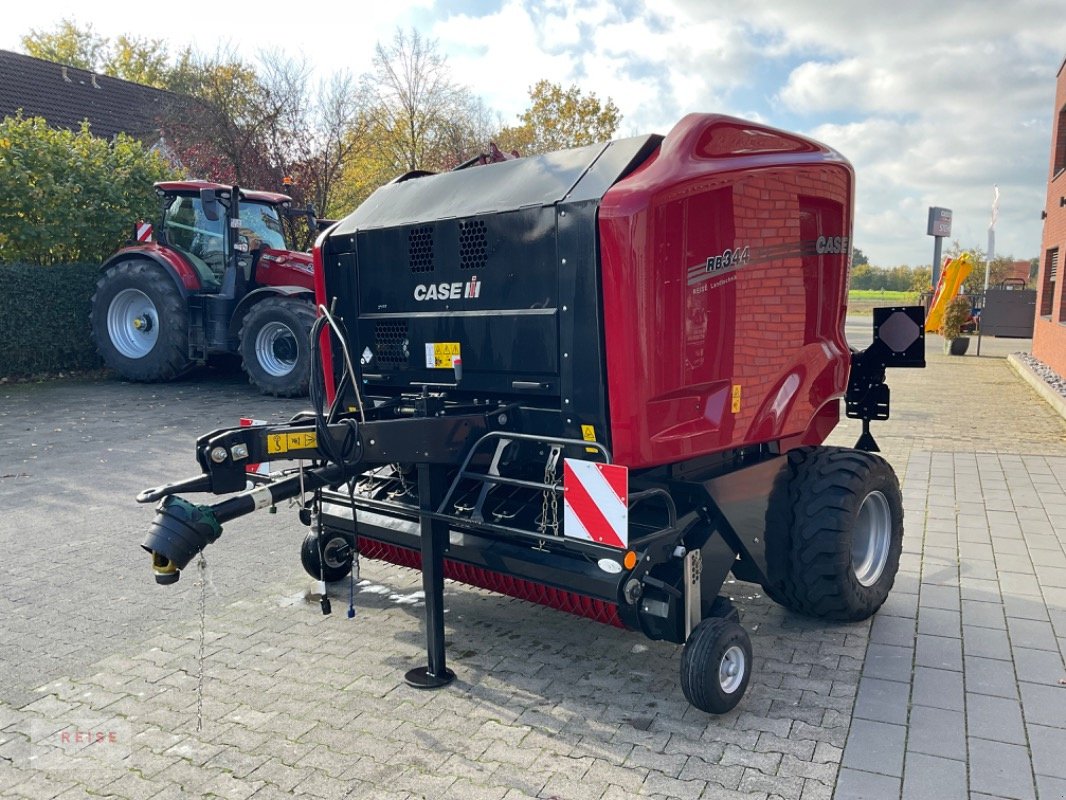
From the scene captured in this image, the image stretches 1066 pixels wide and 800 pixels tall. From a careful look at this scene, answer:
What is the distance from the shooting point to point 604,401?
3199mm

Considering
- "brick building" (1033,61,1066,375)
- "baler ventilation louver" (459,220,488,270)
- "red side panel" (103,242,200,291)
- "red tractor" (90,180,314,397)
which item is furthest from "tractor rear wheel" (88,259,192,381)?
Answer: "brick building" (1033,61,1066,375)

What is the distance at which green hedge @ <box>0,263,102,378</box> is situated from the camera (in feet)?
39.4

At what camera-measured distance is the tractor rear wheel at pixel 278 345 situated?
10.4m

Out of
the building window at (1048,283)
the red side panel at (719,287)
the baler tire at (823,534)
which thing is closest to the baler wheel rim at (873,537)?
the baler tire at (823,534)

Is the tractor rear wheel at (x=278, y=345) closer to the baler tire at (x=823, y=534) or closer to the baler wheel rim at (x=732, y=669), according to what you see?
the baler tire at (x=823, y=534)

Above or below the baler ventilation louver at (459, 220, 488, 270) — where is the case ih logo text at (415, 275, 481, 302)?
below

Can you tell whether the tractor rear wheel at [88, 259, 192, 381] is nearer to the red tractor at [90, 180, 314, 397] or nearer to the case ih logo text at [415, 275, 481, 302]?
the red tractor at [90, 180, 314, 397]

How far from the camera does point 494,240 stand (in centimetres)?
354

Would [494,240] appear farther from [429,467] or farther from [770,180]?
[770,180]

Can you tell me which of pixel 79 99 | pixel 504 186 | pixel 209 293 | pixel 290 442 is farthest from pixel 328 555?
pixel 79 99

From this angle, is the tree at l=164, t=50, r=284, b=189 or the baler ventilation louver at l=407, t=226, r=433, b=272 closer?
the baler ventilation louver at l=407, t=226, r=433, b=272

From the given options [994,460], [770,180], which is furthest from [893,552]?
[994,460]

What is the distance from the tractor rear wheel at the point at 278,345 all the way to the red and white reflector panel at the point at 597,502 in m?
7.80

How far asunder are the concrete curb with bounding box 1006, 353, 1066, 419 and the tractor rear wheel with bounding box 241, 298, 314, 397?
9.74 metres
